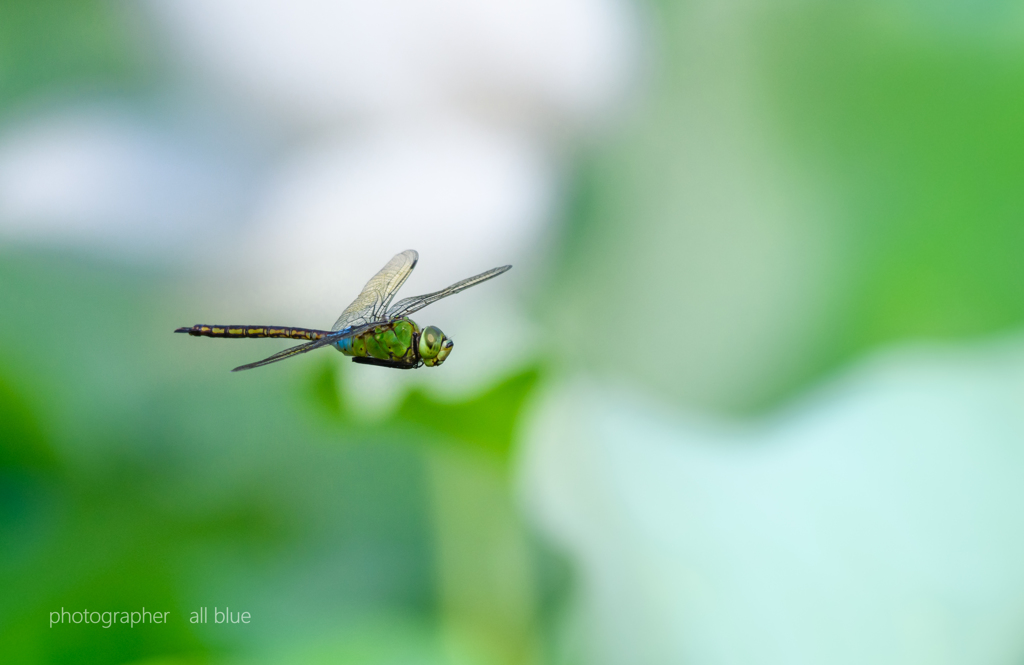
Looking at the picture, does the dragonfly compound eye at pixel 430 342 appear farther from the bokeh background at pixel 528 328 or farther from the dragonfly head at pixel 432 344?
the bokeh background at pixel 528 328

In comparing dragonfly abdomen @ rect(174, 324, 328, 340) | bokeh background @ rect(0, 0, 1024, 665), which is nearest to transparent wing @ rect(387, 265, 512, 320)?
dragonfly abdomen @ rect(174, 324, 328, 340)

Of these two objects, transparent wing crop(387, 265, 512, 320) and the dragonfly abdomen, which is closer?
transparent wing crop(387, 265, 512, 320)

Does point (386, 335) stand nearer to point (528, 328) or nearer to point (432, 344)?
Answer: point (432, 344)

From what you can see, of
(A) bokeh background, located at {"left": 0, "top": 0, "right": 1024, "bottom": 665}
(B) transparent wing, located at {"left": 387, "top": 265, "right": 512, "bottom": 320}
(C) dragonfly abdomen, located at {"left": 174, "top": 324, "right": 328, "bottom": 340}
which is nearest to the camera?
(B) transparent wing, located at {"left": 387, "top": 265, "right": 512, "bottom": 320}

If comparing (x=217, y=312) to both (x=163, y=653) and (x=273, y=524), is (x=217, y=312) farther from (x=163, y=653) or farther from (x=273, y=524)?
(x=163, y=653)

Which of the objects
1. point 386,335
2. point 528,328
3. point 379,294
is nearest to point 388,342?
point 386,335

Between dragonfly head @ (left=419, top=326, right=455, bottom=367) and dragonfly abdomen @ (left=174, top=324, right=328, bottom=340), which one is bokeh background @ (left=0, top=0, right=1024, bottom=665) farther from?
dragonfly head @ (left=419, top=326, right=455, bottom=367)

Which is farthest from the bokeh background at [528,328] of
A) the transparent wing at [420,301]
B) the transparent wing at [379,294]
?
the transparent wing at [420,301]
